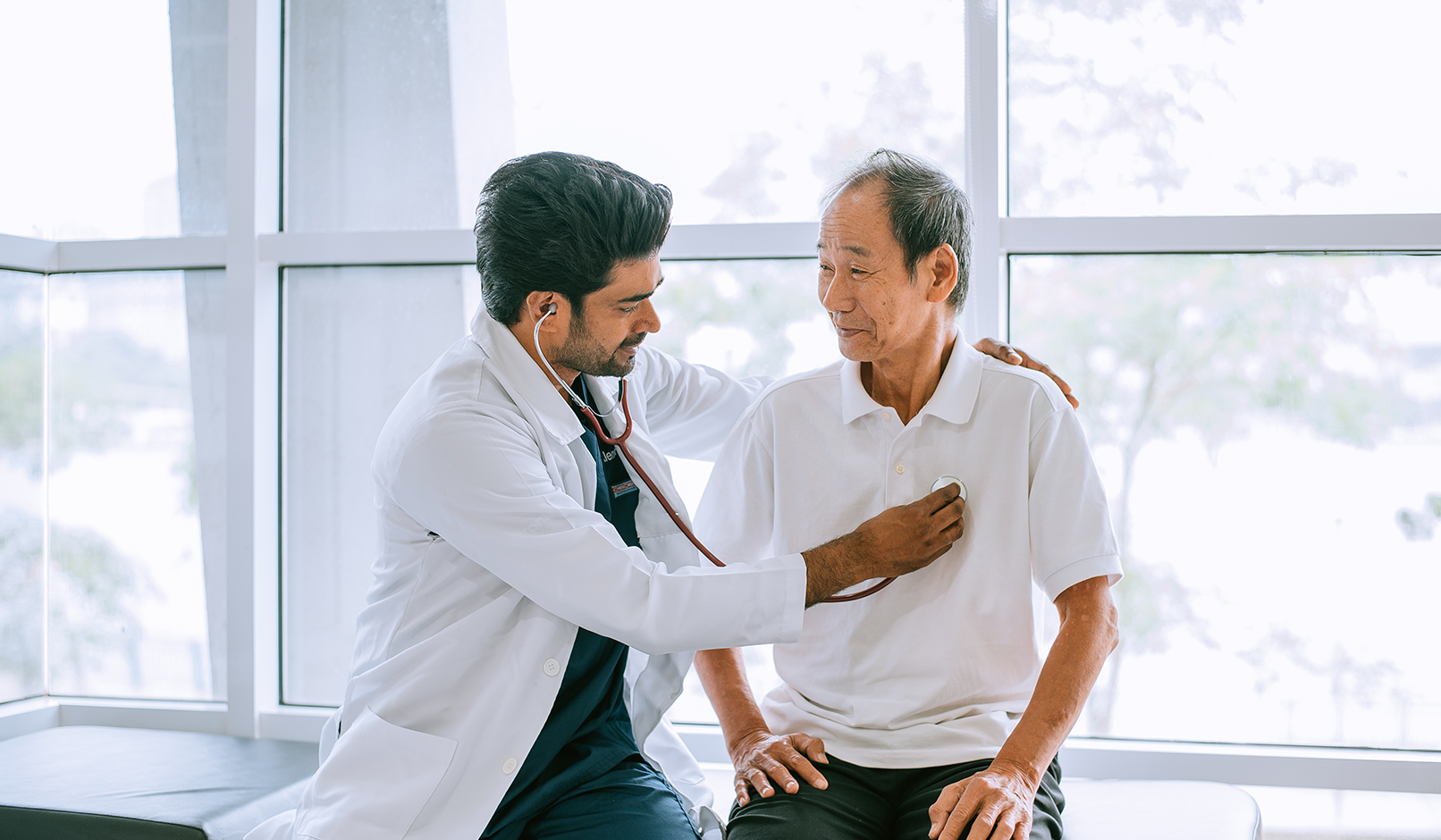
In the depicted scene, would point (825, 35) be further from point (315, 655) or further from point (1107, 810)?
point (315, 655)

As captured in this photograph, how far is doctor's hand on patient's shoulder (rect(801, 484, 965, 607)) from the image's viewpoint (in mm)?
1373

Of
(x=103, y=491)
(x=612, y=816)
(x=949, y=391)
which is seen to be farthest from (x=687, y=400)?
(x=103, y=491)

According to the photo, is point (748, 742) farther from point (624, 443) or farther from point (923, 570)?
point (624, 443)

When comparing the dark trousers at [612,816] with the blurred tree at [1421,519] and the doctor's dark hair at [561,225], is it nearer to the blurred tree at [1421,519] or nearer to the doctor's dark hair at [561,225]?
the doctor's dark hair at [561,225]

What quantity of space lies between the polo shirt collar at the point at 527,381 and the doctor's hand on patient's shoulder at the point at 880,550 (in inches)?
16.8

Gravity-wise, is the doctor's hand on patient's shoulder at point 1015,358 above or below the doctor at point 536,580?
above

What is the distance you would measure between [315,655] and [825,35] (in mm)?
1918

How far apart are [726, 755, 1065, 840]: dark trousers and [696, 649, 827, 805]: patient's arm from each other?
2 centimetres

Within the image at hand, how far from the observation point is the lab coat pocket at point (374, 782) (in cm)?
130

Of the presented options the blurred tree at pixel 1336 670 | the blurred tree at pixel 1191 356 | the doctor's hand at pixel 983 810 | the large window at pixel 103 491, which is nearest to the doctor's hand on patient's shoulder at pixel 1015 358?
the blurred tree at pixel 1191 356

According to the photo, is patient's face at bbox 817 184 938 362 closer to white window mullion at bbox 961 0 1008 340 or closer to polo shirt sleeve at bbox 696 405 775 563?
polo shirt sleeve at bbox 696 405 775 563

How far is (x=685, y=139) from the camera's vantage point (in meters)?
2.20

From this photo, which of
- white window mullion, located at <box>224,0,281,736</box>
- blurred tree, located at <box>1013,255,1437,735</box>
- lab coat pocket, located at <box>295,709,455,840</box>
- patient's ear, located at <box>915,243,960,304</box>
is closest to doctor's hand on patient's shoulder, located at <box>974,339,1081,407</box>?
patient's ear, located at <box>915,243,960,304</box>

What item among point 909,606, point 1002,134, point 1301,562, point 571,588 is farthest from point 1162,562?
point 571,588
